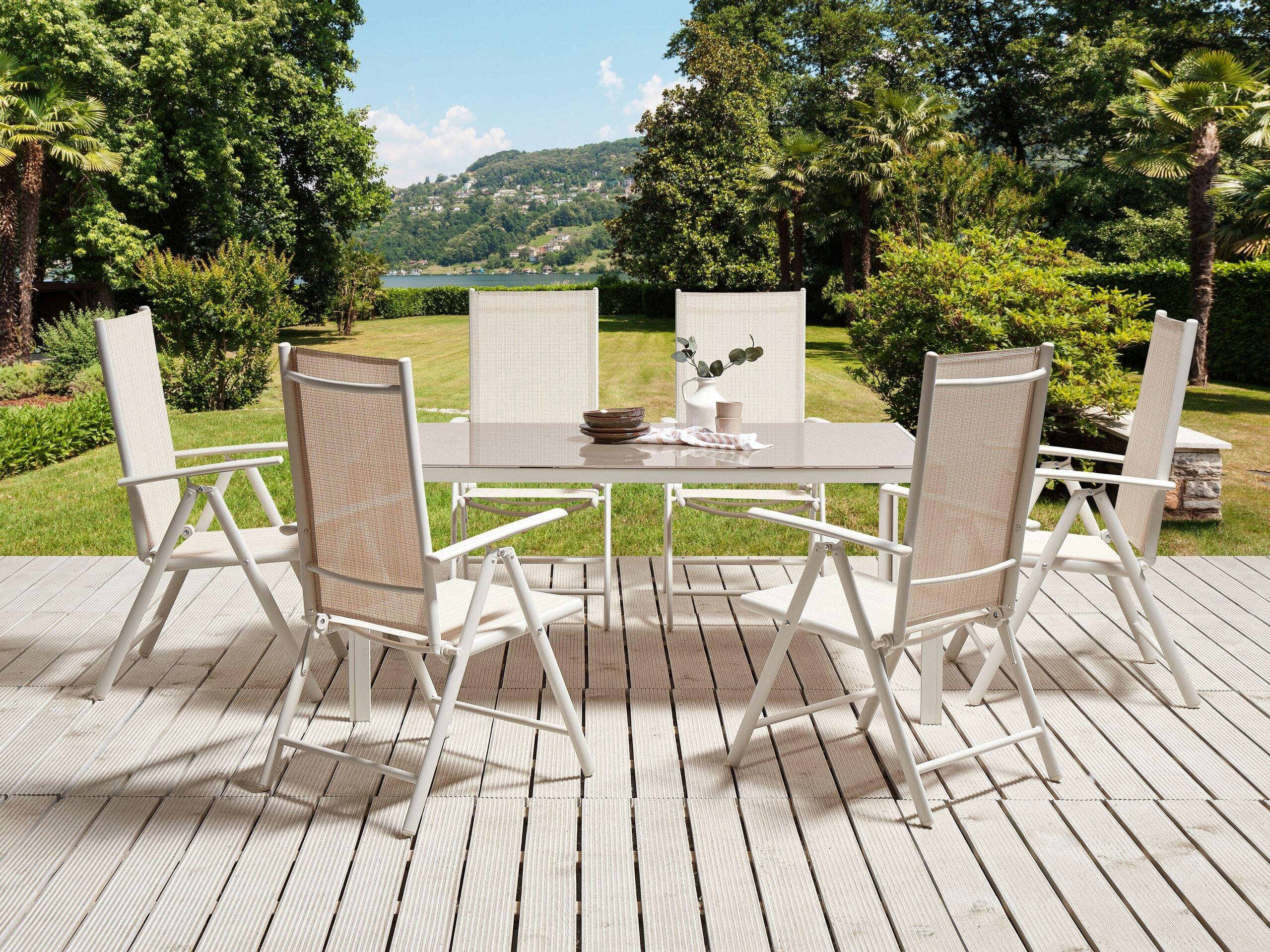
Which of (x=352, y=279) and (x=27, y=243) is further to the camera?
(x=352, y=279)

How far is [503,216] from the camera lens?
109 ft

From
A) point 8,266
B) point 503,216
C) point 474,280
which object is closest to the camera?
point 8,266

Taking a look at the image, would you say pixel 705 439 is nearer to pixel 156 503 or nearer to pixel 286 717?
pixel 286 717

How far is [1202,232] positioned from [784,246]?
40.1 feet

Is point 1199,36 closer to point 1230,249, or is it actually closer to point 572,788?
point 1230,249

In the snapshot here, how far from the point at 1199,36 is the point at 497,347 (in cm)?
2302

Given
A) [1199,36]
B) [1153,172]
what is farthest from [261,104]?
[1199,36]

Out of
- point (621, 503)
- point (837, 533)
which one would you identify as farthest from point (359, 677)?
point (621, 503)

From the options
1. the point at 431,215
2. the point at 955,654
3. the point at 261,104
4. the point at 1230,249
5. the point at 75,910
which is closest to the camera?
the point at 75,910

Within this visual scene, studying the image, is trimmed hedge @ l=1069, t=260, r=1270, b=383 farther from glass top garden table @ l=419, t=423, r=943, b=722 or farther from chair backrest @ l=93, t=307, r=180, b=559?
chair backrest @ l=93, t=307, r=180, b=559

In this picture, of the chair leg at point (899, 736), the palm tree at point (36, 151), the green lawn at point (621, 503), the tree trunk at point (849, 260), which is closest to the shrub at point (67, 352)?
the green lawn at point (621, 503)

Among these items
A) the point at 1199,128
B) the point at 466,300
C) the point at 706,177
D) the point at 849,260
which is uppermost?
the point at 1199,128

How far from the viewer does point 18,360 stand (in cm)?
1527

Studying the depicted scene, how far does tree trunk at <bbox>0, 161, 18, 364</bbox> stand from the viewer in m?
15.2
